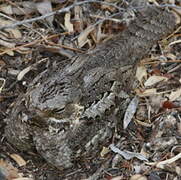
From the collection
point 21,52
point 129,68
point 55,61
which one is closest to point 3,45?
point 21,52

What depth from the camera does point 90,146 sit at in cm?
374

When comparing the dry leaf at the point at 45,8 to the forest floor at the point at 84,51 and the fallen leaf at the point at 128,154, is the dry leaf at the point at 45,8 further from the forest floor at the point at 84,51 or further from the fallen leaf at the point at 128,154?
the fallen leaf at the point at 128,154

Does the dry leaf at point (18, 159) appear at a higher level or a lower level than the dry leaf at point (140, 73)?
lower

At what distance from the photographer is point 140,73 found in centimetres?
435

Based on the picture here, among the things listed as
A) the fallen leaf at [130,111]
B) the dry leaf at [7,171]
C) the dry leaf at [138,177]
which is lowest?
the dry leaf at [138,177]

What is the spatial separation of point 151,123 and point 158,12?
38.4 inches

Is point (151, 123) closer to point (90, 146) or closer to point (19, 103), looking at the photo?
point (90, 146)

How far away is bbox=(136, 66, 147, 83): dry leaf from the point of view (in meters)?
4.32

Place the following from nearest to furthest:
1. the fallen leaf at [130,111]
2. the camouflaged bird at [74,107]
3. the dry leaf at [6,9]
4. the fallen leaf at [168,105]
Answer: the camouflaged bird at [74,107], the fallen leaf at [130,111], the fallen leaf at [168,105], the dry leaf at [6,9]

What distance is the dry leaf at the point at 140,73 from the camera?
4324 millimetres

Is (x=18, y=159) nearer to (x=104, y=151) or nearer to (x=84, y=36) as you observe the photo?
(x=104, y=151)

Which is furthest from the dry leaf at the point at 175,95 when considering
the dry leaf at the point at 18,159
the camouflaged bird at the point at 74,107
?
the dry leaf at the point at 18,159

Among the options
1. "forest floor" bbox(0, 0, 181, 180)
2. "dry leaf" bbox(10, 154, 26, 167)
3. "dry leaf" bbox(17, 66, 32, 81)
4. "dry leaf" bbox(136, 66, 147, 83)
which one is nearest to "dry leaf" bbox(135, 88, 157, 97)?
"forest floor" bbox(0, 0, 181, 180)

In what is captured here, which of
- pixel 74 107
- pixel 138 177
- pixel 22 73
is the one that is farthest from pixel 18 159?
pixel 138 177
